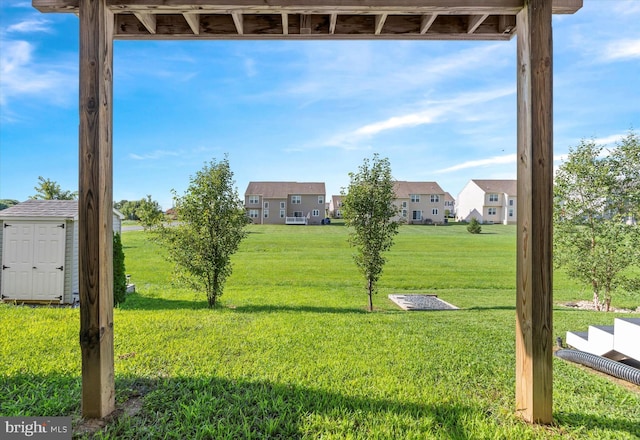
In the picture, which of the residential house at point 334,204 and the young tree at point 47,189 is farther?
the residential house at point 334,204

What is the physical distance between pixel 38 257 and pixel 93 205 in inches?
298

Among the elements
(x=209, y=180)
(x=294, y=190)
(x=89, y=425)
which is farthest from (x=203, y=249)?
(x=294, y=190)

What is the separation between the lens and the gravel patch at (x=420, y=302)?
27.6ft

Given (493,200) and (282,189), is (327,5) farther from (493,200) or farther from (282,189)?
(493,200)

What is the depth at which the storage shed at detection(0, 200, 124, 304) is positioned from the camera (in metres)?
7.76

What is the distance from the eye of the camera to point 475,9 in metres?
2.46

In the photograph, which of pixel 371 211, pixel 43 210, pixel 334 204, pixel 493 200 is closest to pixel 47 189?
pixel 43 210

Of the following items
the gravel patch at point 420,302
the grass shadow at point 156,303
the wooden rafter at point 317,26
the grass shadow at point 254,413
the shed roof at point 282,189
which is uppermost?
the shed roof at point 282,189

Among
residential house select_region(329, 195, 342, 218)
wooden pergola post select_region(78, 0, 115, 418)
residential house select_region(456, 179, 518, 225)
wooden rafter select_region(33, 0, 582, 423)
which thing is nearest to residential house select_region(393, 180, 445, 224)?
residential house select_region(456, 179, 518, 225)

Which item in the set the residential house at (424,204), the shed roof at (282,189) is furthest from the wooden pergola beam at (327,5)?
the residential house at (424,204)

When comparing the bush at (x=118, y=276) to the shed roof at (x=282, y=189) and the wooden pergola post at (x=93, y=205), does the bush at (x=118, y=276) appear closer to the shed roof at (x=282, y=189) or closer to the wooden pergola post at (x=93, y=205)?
the wooden pergola post at (x=93, y=205)

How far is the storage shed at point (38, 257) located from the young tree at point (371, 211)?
21.9 feet

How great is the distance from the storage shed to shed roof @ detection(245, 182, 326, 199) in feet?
93.3

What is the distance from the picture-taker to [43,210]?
315 inches
